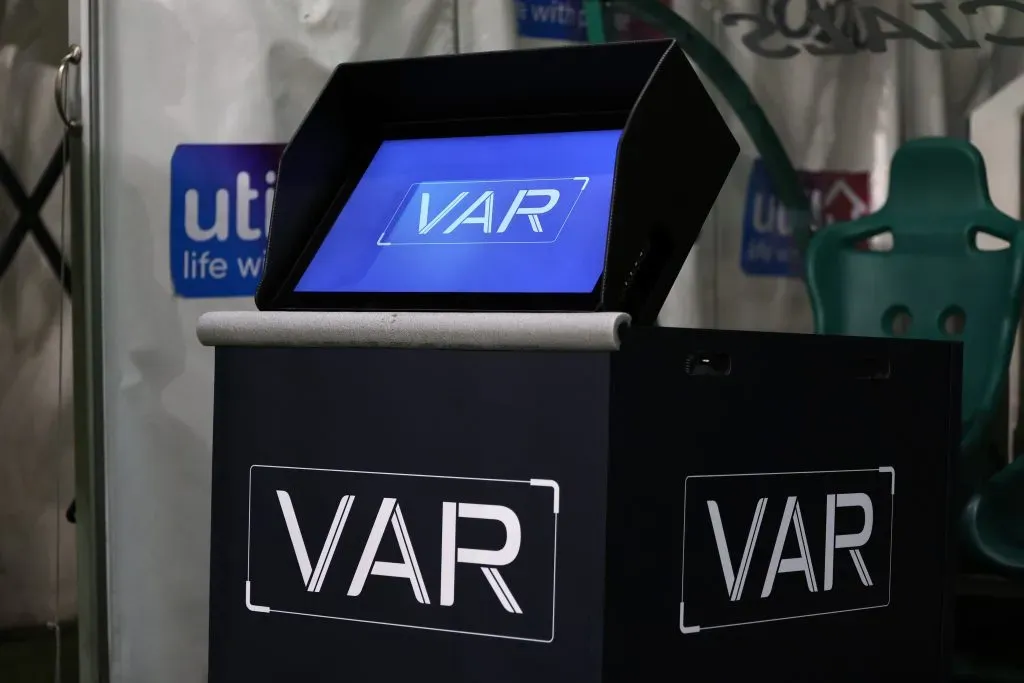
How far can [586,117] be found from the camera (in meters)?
1.03

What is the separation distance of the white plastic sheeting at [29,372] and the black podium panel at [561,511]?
1.11 m

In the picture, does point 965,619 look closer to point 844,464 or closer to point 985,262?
point 985,262

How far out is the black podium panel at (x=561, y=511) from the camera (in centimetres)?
84

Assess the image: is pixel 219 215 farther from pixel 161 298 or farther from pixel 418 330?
pixel 418 330

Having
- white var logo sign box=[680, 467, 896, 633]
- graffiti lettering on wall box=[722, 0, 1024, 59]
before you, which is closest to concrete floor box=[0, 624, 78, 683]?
white var logo sign box=[680, 467, 896, 633]

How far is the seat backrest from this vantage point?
1.61m

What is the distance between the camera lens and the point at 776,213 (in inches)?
77.3

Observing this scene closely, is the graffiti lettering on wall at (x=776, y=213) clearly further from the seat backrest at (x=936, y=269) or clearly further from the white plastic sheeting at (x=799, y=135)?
the seat backrest at (x=936, y=269)

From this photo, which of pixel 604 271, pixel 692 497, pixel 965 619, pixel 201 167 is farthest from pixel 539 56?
pixel 965 619

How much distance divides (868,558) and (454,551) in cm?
38

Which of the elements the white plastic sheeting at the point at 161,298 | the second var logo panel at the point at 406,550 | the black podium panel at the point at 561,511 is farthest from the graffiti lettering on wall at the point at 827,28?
the second var logo panel at the point at 406,550

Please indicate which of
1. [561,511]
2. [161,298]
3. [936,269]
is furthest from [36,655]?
[936,269]

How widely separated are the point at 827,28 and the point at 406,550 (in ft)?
4.51

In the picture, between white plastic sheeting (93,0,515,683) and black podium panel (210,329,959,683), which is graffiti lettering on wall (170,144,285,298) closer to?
white plastic sheeting (93,0,515,683)
